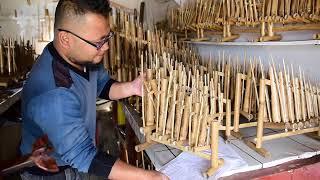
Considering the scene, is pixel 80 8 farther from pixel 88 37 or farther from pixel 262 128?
pixel 262 128

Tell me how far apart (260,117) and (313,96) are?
43 centimetres

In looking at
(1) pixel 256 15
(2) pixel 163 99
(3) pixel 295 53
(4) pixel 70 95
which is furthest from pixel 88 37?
(3) pixel 295 53

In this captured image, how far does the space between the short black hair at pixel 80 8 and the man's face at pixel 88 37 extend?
26 millimetres

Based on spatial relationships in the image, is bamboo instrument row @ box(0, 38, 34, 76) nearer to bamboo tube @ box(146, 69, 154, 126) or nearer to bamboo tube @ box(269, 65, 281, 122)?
bamboo tube @ box(146, 69, 154, 126)

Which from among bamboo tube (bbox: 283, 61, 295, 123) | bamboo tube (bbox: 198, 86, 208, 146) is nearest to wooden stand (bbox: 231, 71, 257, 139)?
bamboo tube (bbox: 283, 61, 295, 123)

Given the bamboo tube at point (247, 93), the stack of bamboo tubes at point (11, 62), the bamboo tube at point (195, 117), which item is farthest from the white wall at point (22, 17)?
the bamboo tube at point (195, 117)

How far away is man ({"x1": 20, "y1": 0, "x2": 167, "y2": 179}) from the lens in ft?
4.72

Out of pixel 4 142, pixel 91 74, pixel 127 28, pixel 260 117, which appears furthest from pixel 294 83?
pixel 4 142

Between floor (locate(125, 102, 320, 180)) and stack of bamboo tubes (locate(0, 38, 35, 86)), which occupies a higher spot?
stack of bamboo tubes (locate(0, 38, 35, 86))

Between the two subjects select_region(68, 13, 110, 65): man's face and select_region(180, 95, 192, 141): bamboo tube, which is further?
select_region(180, 95, 192, 141): bamboo tube

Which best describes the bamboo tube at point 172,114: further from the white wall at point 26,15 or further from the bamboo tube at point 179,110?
the white wall at point 26,15

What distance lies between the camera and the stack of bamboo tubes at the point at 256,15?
2.21 m

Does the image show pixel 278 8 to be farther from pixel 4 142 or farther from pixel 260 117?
pixel 4 142

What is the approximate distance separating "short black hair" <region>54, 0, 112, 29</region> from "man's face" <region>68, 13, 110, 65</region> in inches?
1.0
